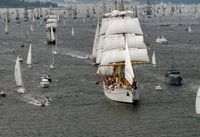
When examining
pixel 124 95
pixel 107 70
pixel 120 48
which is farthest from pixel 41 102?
pixel 107 70

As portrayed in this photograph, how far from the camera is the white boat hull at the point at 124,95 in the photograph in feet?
355

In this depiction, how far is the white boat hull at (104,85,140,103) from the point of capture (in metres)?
108

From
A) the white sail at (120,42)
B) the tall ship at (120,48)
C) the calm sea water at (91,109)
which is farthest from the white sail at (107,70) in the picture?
the white sail at (120,42)

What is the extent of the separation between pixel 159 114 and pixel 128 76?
14.8 meters

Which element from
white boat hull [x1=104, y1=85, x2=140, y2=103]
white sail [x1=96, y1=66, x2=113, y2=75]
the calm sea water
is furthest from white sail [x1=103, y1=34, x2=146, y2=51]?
white boat hull [x1=104, y1=85, x2=140, y2=103]

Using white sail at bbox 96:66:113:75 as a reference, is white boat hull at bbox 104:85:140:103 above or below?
below

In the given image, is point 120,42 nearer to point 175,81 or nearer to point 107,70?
point 107,70

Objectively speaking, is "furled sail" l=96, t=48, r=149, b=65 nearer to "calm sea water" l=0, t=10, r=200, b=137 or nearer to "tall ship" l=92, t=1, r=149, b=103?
"tall ship" l=92, t=1, r=149, b=103

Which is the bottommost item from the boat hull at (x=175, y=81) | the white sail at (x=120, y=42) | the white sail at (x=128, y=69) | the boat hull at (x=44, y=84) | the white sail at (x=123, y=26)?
the boat hull at (x=44, y=84)

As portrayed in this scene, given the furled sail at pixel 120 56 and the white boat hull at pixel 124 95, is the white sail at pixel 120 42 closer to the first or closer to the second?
the furled sail at pixel 120 56

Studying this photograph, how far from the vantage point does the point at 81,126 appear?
9306cm

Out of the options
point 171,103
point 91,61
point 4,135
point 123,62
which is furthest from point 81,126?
point 91,61

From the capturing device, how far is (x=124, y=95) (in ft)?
359

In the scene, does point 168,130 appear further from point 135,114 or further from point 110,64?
point 110,64
